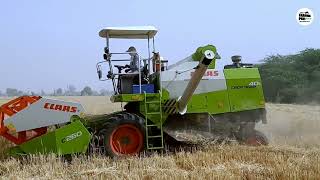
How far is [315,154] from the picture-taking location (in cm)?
783

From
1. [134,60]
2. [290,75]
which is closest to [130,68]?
[134,60]

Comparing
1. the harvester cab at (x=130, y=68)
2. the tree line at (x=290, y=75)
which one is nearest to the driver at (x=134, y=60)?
the harvester cab at (x=130, y=68)

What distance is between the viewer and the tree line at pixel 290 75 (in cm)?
2614

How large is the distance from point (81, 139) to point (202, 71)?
7.66 ft

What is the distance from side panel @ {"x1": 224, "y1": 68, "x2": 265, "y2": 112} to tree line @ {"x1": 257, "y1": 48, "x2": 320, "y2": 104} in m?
12.9

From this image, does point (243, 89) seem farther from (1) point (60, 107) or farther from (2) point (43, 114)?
(2) point (43, 114)

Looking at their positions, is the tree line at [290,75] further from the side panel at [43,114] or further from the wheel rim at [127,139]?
the side panel at [43,114]

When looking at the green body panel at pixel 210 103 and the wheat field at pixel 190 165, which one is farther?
the green body panel at pixel 210 103

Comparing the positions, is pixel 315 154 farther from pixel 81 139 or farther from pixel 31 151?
pixel 31 151

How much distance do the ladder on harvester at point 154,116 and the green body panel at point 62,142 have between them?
1216mm

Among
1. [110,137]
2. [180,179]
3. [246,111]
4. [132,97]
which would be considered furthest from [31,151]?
[246,111]

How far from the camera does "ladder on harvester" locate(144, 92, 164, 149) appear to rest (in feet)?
29.0

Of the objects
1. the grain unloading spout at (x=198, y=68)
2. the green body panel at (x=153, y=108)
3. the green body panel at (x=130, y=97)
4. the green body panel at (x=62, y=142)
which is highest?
the grain unloading spout at (x=198, y=68)

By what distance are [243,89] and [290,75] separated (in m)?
20.6
